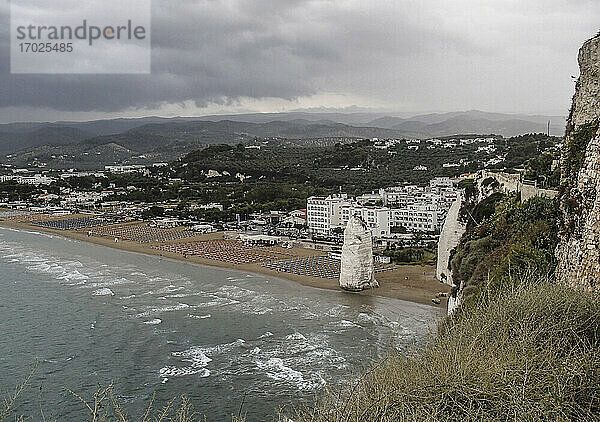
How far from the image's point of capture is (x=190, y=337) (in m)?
17.0

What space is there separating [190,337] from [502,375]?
12.7 metres

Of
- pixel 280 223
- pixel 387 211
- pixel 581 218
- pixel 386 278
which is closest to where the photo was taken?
pixel 581 218

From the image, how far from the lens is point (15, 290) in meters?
23.6

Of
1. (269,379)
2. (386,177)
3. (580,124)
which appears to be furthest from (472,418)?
(386,177)

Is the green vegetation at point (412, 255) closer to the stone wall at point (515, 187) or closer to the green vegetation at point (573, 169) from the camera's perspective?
the stone wall at point (515, 187)

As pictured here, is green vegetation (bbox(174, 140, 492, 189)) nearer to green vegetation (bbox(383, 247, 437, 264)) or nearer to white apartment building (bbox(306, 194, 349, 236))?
white apartment building (bbox(306, 194, 349, 236))

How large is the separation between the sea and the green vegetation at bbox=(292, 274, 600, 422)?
1.23 metres

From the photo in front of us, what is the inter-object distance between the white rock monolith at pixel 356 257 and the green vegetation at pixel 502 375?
15643mm

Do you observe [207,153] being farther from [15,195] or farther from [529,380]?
[529,380]

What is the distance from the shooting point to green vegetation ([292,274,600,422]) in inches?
207

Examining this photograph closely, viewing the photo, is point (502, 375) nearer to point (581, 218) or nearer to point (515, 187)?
point (581, 218)

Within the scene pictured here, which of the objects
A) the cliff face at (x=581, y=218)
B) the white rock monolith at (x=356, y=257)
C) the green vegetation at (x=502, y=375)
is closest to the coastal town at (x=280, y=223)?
the white rock monolith at (x=356, y=257)

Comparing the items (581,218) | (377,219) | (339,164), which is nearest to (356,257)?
(377,219)

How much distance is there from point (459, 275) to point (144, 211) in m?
38.7
